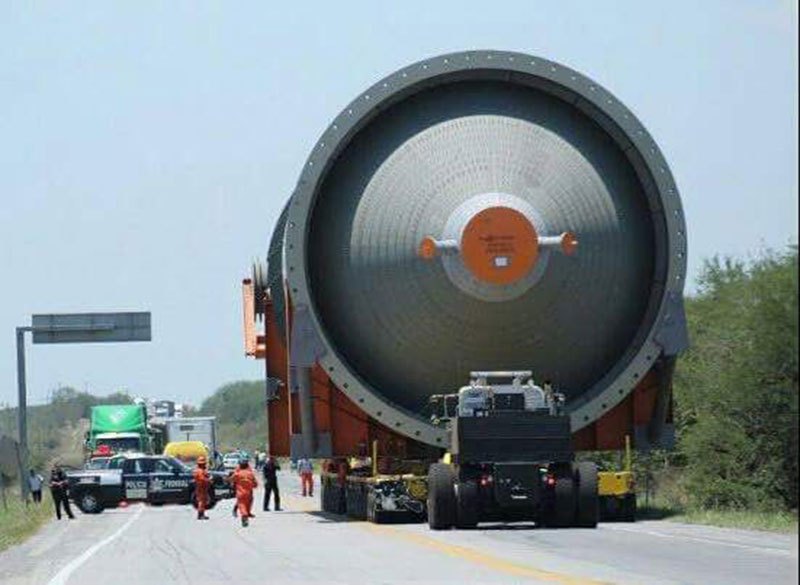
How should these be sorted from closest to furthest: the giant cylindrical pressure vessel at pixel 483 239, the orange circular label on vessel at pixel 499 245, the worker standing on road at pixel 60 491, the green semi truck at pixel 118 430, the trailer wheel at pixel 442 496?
the trailer wheel at pixel 442 496, the orange circular label on vessel at pixel 499 245, the giant cylindrical pressure vessel at pixel 483 239, the worker standing on road at pixel 60 491, the green semi truck at pixel 118 430

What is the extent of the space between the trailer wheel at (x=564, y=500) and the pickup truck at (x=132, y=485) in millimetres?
21380

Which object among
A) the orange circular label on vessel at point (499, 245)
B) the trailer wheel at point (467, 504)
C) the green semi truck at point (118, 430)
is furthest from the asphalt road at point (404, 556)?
the green semi truck at point (118, 430)

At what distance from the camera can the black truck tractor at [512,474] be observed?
26031 millimetres

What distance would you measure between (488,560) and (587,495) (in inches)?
269

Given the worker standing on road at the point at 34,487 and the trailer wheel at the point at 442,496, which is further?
the worker standing on road at the point at 34,487

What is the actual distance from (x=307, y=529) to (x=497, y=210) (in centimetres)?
567

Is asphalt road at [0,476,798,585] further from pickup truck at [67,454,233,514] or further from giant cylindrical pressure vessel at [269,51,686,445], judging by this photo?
pickup truck at [67,454,233,514]

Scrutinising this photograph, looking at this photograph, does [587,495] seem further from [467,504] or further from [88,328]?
[88,328]

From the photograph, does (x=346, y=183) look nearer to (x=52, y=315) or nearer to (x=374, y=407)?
(x=374, y=407)

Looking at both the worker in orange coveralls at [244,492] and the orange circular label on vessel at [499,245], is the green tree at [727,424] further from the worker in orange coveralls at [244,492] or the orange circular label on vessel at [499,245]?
the worker in orange coveralls at [244,492]

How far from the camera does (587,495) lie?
26250 mm

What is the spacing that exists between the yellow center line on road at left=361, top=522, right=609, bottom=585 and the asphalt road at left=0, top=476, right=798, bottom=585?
16 millimetres

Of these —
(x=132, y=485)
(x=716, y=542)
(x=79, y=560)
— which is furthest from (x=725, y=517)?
(x=132, y=485)

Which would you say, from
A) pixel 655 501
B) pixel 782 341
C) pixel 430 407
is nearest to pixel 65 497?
pixel 655 501
